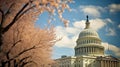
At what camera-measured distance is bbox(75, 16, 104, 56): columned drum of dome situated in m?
67.4

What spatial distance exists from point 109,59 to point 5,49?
55873 mm

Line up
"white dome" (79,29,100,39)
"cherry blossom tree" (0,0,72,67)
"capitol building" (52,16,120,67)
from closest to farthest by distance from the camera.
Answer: "cherry blossom tree" (0,0,72,67)
"capitol building" (52,16,120,67)
"white dome" (79,29,100,39)

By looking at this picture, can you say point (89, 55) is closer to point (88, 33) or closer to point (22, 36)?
point (88, 33)

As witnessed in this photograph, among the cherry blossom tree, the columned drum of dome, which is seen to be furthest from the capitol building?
the cherry blossom tree

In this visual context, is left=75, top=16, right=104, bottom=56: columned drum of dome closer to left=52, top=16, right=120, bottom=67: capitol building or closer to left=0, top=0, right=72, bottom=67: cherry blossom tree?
left=52, top=16, right=120, bottom=67: capitol building

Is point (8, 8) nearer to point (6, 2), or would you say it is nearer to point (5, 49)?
point (6, 2)

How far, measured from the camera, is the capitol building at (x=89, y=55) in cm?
6469

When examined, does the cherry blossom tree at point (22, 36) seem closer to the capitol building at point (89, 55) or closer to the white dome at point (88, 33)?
the capitol building at point (89, 55)

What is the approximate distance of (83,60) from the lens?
63438 millimetres

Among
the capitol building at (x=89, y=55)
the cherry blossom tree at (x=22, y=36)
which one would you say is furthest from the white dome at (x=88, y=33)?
the cherry blossom tree at (x=22, y=36)

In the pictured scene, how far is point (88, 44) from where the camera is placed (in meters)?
67.2

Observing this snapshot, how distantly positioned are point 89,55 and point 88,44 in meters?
2.59

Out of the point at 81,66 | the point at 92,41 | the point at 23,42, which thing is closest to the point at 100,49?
the point at 92,41

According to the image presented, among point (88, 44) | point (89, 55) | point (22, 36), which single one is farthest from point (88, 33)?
point (22, 36)
